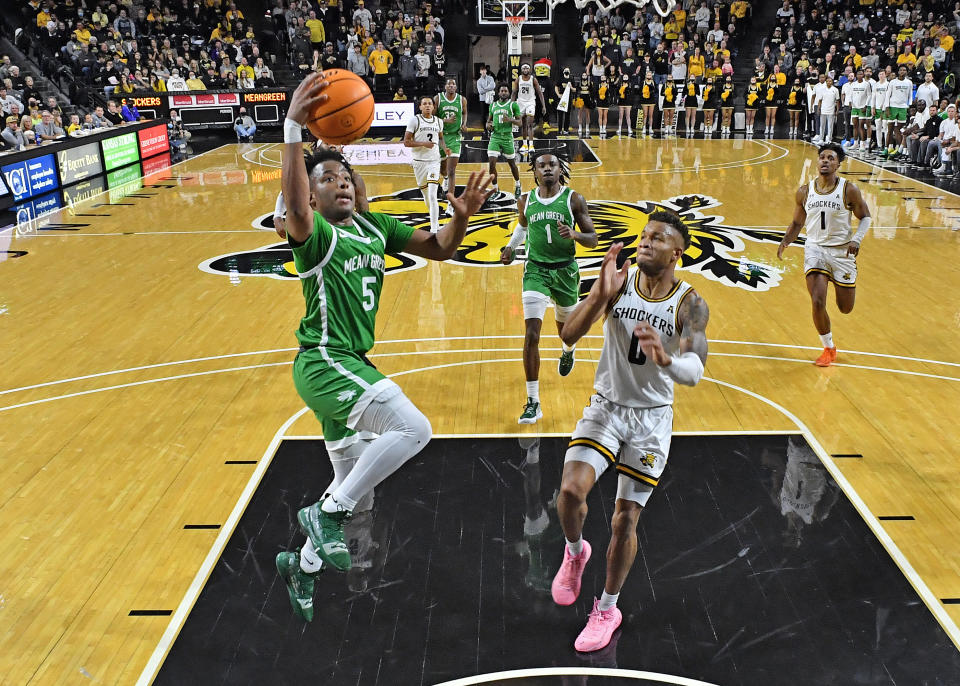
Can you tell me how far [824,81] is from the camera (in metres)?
22.5

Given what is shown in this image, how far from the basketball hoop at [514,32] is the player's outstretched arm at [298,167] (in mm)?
21181

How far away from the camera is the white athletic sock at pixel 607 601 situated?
4.26m

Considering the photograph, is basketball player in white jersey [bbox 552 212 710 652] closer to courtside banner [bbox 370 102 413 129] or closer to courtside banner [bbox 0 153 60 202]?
courtside banner [bbox 0 153 60 202]

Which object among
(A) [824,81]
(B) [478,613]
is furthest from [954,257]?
(A) [824,81]

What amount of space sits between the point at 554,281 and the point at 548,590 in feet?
9.39

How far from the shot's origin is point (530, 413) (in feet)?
22.3

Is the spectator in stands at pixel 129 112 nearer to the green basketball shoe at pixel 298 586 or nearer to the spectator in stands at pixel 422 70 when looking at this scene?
the spectator in stands at pixel 422 70

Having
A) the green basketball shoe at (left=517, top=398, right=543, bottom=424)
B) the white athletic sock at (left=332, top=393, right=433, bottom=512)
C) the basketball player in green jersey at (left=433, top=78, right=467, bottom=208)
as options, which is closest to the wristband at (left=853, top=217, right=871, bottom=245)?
the green basketball shoe at (left=517, top=398, right=543, bottom=424)

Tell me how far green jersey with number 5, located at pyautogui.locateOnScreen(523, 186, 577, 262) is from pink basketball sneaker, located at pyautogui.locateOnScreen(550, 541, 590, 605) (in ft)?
9.67

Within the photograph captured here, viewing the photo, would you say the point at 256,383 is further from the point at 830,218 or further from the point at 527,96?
the point at 527,96

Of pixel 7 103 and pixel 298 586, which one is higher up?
pixel 7 103

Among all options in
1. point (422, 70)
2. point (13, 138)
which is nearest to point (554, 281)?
point (13, 138)

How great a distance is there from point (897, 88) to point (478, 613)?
62.9 ft

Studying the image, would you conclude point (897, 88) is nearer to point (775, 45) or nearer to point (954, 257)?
point (775, 45)
